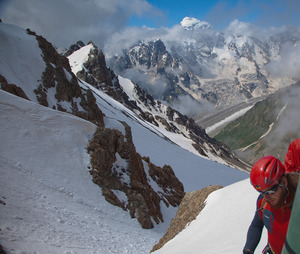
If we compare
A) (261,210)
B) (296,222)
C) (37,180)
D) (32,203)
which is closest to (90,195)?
(37,180)

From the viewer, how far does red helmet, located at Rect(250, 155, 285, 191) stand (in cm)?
339

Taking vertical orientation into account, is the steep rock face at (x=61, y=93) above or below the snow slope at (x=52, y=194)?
above

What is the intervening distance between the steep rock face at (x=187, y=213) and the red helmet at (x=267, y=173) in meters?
8.23

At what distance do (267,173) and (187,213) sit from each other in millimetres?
9713

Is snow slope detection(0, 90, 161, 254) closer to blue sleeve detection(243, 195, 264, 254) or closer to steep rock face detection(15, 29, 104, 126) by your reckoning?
blue sleeve detection(243, 195, 264, 254)

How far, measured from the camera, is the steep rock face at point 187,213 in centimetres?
1127

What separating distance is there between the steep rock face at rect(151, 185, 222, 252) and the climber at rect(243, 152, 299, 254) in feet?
25.3

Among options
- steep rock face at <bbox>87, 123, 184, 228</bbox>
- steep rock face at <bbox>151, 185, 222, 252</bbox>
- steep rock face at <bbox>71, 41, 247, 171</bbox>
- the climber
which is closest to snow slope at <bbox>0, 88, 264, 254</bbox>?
steep rock face at <bbox>87, 123, 184, 228</bbox>

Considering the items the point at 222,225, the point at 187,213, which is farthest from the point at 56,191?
the point at 222,225

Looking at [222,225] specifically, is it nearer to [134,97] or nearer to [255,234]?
[255,234]

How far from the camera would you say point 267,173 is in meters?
3.45

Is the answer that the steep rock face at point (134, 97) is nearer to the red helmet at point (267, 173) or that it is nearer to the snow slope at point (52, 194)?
the snow slope at point (52, 194)

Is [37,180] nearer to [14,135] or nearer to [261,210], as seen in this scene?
[14,135]

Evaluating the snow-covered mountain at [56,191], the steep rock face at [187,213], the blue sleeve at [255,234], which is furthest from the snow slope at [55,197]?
the blue sleeve at [255,234]
